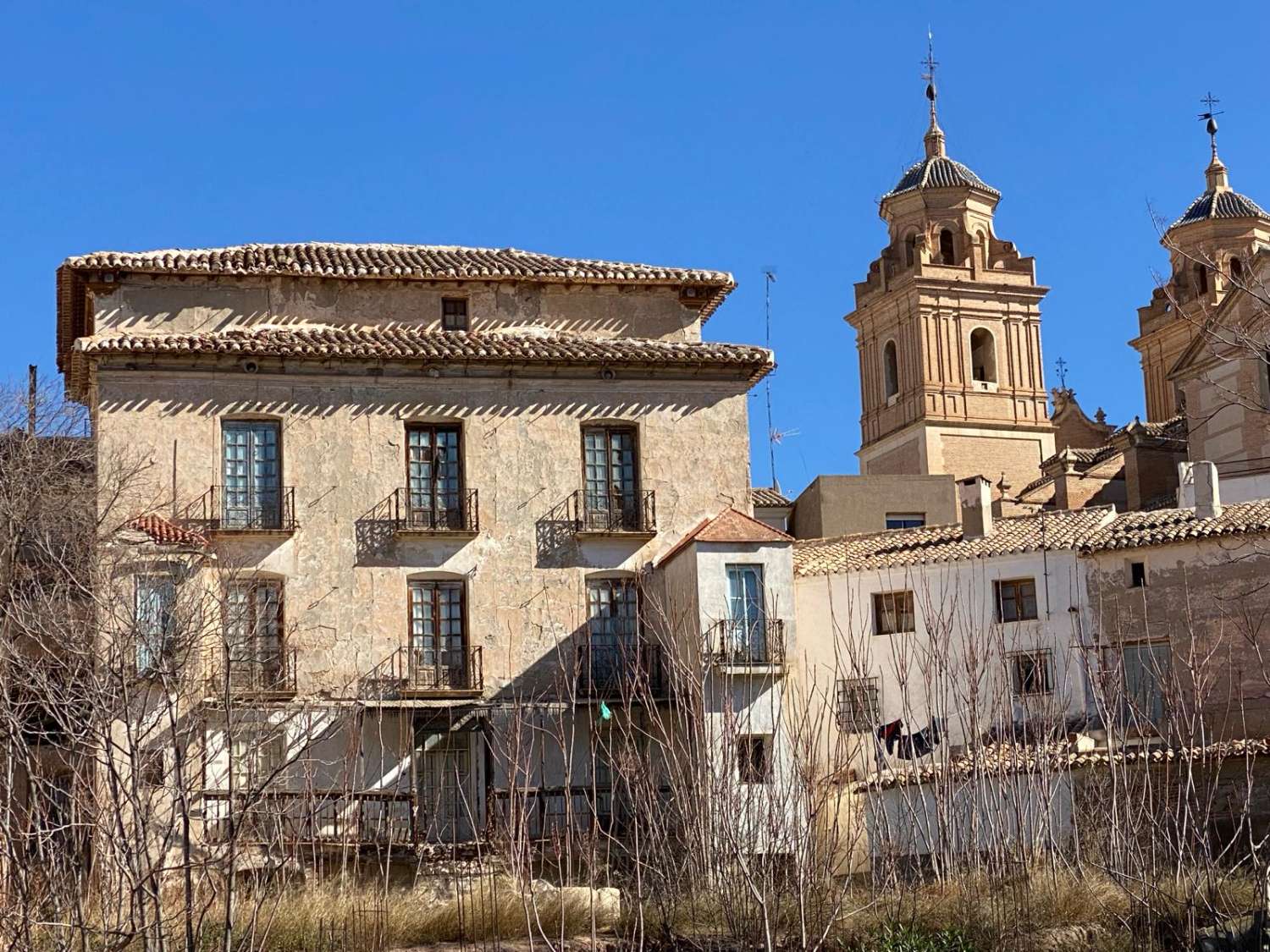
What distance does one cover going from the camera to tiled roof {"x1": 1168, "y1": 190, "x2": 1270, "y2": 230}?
61094mm

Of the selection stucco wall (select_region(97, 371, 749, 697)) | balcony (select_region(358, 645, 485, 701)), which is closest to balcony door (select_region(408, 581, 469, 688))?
balcony (select_region(358, 645, 485, 701))

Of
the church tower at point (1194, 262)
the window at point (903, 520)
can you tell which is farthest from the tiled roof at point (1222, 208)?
the window at point (903, 520)

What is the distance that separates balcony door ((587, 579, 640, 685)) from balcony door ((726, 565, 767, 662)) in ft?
4.71

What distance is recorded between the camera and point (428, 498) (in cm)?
3091

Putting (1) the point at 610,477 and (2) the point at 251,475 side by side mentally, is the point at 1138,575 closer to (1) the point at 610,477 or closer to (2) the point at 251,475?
(1) the point at 610,477

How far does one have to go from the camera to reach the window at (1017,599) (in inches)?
1324

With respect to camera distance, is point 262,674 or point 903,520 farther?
point 903,520

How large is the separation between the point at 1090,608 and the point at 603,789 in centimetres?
875

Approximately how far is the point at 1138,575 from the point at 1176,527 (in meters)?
1.03

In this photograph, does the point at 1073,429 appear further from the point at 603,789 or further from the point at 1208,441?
the point at 603,789

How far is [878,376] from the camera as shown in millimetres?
62125

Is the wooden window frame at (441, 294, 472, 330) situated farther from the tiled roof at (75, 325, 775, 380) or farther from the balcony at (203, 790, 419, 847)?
the balcony at (203, 790, 419, 847)

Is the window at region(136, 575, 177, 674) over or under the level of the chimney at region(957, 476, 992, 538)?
under

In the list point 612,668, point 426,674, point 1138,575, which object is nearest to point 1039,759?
point 612,668
